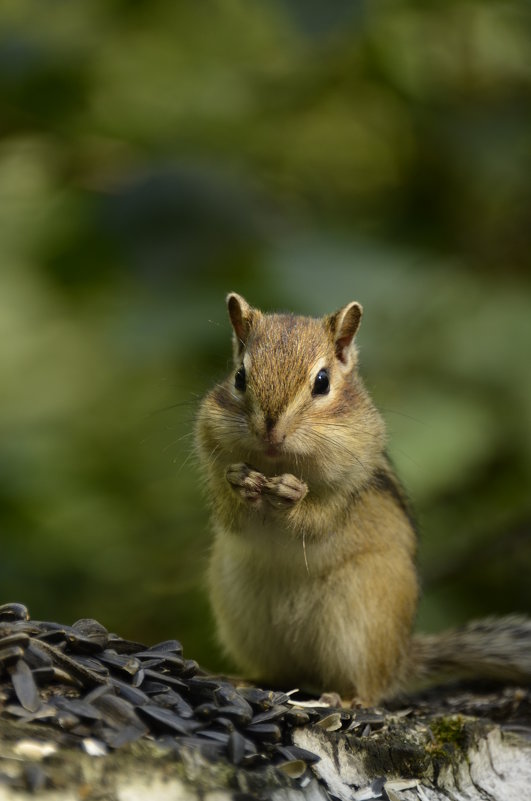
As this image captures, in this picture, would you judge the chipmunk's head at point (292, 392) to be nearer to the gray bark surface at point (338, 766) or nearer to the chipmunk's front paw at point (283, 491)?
the chipmunk's front paw at point (283, 491)

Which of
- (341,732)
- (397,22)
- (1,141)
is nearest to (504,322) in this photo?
(397,22)

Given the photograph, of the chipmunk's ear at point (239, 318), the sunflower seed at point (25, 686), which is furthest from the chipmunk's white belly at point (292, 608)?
the sunflower seed at point (25, 686)

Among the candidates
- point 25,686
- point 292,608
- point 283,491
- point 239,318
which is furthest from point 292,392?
point 25,686

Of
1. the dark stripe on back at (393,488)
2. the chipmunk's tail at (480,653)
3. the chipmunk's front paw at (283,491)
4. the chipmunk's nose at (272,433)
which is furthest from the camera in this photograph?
the chipmunk's tail at (480,653)

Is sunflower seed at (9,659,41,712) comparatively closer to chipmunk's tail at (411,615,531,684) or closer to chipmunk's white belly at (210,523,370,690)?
chipmunk's white belly at (210,523,370,690)

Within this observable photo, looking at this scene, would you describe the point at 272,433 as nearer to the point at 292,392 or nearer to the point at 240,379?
the point at 292,392

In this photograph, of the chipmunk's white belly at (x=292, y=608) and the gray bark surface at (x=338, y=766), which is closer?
the gray bark surface at (x=338, y=766)

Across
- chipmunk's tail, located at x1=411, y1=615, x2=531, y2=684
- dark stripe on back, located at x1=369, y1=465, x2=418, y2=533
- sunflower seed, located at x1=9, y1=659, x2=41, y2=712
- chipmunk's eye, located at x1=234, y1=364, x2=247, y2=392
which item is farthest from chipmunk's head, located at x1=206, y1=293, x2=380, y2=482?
sunflower seed, located at x1=9, y1=659, x2=41, y2=712
